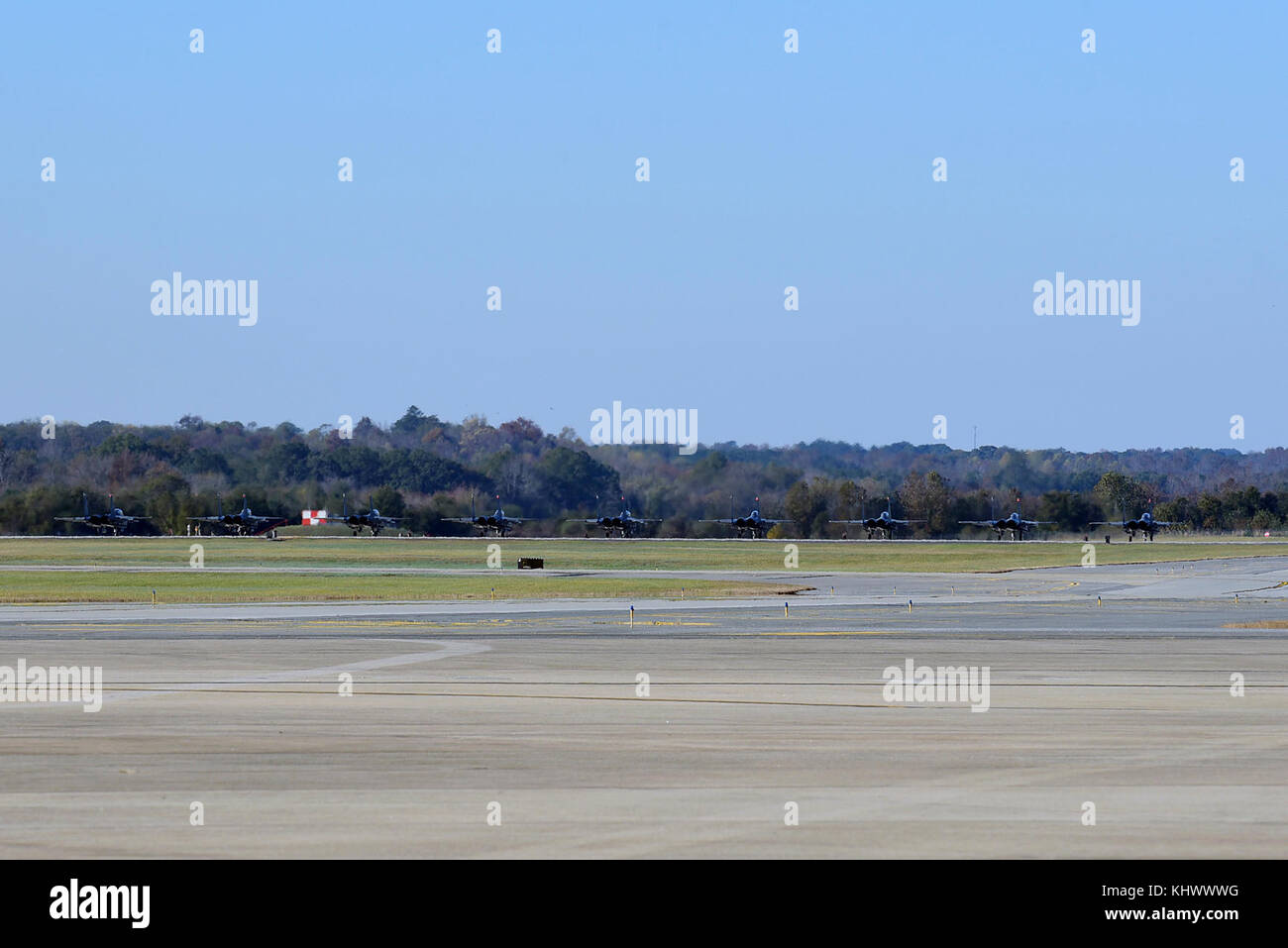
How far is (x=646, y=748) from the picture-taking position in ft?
64.4

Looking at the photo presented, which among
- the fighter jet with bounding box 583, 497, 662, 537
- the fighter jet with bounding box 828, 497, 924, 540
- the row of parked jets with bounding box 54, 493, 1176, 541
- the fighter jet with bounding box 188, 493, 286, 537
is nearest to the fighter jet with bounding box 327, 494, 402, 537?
the row of parked jets with bounding box 54, 493, 1176, 541

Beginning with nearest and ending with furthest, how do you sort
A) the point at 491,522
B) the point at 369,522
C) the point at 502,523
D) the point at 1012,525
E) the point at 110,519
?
the point at 1012,525, the point at 502,523, the point at 491,522, the point at 369,522, the point at 110,519

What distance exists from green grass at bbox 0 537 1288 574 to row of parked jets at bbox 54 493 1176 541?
565 cm

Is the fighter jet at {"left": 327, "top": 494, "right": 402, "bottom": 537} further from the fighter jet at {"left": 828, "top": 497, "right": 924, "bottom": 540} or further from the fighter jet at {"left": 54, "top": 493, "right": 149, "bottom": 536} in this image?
the fighter jet at {"left": 828, "top": 497, "right": 924, "bottom": 540}

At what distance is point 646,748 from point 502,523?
130m

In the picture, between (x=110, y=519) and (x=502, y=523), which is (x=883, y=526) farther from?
(x=110, y=519)

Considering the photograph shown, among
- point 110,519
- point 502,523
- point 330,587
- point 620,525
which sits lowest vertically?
point 330,587

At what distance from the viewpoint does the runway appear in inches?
568

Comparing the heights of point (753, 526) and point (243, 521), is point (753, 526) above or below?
below

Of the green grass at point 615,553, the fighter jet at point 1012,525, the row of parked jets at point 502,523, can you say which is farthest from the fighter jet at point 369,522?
the fighter jet at point 1012,525

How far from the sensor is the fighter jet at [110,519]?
5940 inches

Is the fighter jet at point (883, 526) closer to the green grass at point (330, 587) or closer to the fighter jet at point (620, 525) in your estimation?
the fighter jet at point (620, 525)

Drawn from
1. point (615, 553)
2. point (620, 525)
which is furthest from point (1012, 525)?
point (615, 553)

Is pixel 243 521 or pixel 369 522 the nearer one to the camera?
pixel 369 522
